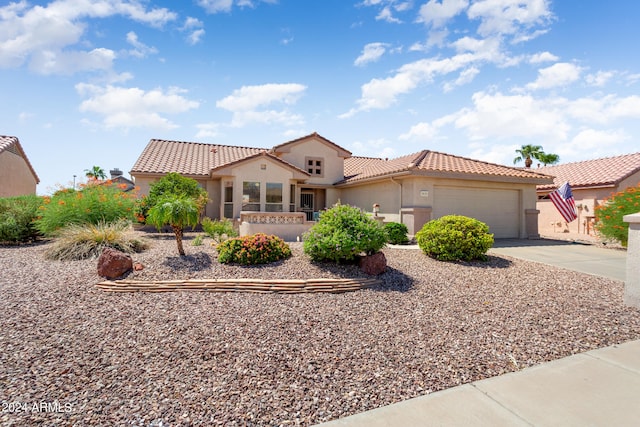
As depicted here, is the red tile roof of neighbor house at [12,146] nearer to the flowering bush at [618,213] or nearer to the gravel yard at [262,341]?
the gravel yard at [262,341]

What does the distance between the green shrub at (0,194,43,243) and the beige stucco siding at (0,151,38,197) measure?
32.9ft

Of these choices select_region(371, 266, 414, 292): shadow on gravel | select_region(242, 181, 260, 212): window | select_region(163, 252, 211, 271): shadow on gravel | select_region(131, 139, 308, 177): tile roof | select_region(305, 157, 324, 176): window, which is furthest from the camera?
select_region(305, 157, 324, 176): window

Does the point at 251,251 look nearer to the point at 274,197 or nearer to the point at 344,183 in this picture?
the point at 274,197

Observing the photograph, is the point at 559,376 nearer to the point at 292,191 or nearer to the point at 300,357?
the point at 300,357

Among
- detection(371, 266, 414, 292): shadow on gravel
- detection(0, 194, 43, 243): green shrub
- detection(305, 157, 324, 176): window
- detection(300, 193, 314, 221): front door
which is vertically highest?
detection(305, 157, 324, 176): window

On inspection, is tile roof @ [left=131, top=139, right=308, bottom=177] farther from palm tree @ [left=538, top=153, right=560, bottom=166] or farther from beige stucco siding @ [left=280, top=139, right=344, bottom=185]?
palm tree @ [left=538, top=153, right=560, bottom=166]

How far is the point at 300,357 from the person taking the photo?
154 inches

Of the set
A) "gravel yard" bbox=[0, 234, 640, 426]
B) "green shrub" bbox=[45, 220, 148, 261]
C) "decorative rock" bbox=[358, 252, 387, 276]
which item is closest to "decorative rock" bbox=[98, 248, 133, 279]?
"gravel yard" bbox=[0, 234, 640, 426]

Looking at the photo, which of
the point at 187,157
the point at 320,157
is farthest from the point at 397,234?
the point at 187,157

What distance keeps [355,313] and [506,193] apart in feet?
46.2

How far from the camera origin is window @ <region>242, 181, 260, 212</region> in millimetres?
16938

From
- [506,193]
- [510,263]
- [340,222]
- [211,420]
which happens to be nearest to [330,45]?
[340,222]

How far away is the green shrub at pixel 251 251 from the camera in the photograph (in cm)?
773

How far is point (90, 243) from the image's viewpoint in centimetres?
855
